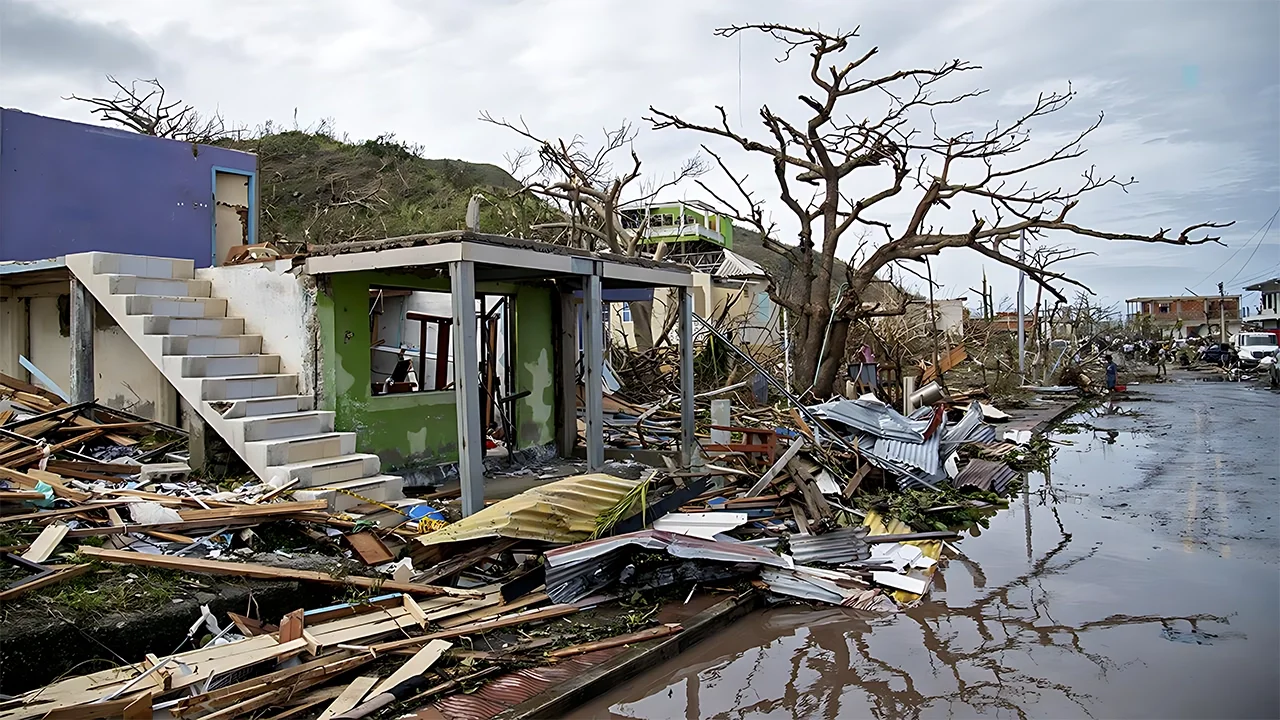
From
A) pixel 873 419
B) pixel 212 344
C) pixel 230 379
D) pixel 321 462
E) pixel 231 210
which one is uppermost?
pixel 231 210

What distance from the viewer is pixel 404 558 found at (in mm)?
6992

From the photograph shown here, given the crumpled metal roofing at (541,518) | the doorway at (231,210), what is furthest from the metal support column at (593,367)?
the doorway at (231,210)

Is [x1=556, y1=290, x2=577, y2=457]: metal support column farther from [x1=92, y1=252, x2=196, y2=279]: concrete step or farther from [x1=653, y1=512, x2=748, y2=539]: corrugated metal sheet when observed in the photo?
[x1=92, y1=252, x2=196, y2=279]: concrete step

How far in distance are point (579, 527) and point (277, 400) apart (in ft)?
14.1

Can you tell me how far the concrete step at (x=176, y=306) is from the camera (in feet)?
31.8

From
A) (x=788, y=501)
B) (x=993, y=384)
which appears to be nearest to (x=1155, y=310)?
(x=993, y=384)

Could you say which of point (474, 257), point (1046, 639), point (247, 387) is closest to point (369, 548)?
point (474, 257)

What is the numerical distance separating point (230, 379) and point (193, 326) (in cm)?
118

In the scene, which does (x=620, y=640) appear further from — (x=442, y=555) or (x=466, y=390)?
(x=466, y=390)

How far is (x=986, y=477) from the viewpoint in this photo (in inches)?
455

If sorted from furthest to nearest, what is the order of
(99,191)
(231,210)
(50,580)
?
(231,210), (99,191), (50,580)

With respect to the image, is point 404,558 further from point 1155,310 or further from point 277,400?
point 1155,310

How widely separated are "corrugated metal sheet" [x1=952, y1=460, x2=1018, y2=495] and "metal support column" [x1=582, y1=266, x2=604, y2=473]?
4967 millimetres

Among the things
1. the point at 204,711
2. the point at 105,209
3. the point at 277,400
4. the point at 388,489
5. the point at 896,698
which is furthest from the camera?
the point at 105,209
